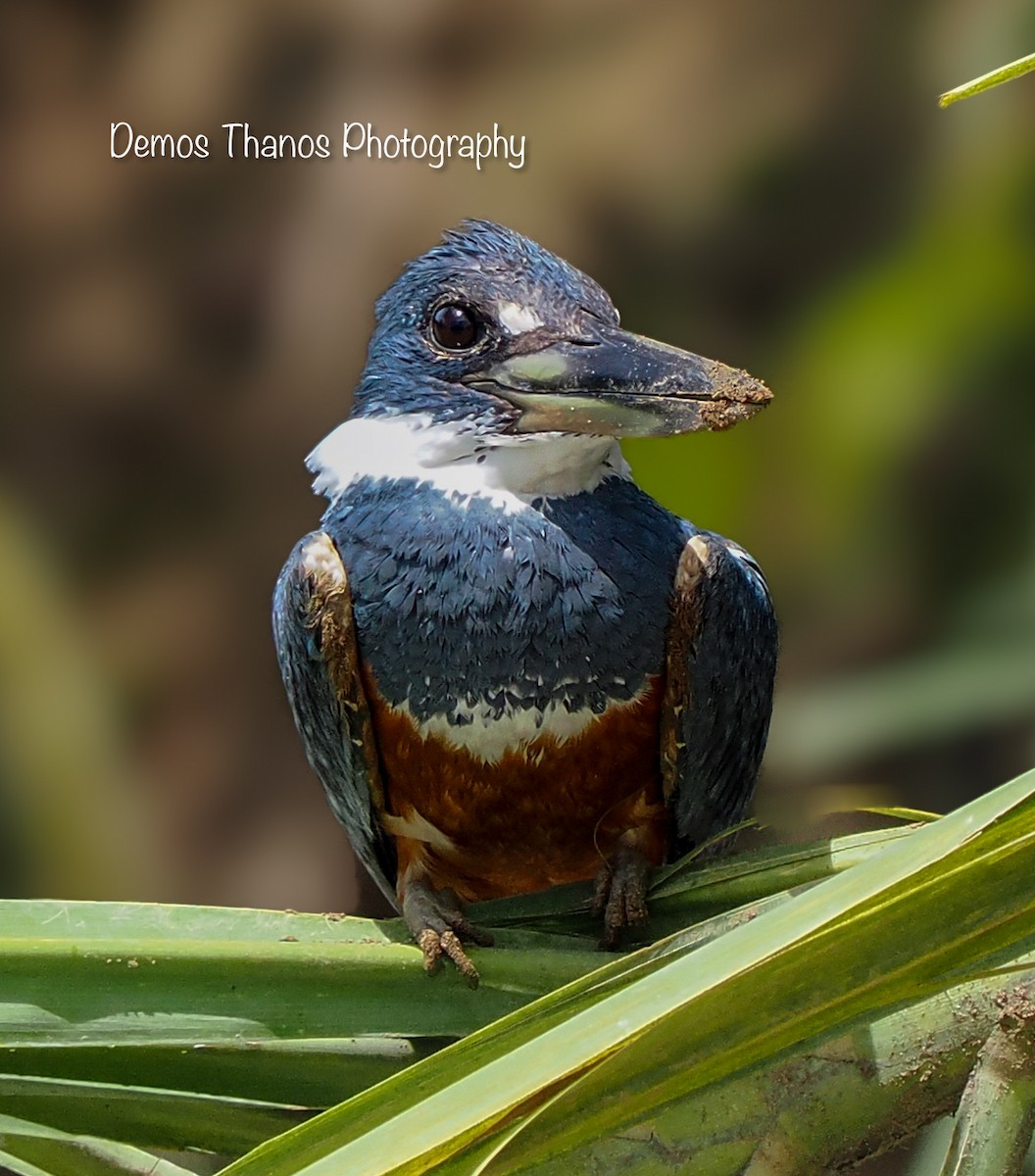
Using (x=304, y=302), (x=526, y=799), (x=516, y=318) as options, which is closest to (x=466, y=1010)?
(x=526, y=799)

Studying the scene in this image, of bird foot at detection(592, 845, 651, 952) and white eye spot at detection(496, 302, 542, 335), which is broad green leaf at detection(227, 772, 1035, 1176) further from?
white eye spot at detection(496, 302, 542, 335)

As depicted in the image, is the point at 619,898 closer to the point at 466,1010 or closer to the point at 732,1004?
the point at 466,1010

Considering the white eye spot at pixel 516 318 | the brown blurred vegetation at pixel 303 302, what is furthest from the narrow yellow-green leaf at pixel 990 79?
the brown blurred vegetation at pixel 303 302

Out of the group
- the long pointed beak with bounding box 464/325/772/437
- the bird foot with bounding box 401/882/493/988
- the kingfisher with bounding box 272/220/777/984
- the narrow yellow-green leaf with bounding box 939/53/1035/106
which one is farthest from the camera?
the kingfisher with bounding box 272/220/777/984

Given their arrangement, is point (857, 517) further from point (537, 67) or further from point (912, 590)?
point (537, 67)

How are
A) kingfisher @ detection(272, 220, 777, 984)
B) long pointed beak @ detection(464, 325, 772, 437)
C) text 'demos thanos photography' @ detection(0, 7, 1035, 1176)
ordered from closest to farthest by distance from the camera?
text 'demos thanos photography' @ detection(0, 7, 1035, 1176) → long pointed beak @ detection(464, 325, 772, 437) → kingfisher @ detection(272, 220, 777, 984)

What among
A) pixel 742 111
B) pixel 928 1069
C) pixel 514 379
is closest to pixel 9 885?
pixel 514 379

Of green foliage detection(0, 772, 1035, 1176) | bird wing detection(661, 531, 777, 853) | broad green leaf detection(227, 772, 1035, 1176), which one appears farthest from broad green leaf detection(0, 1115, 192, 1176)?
bird wing detection(661, 531, 777, 853)

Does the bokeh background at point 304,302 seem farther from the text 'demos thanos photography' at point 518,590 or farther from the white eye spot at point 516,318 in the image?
the white eye spot at point 516,318
